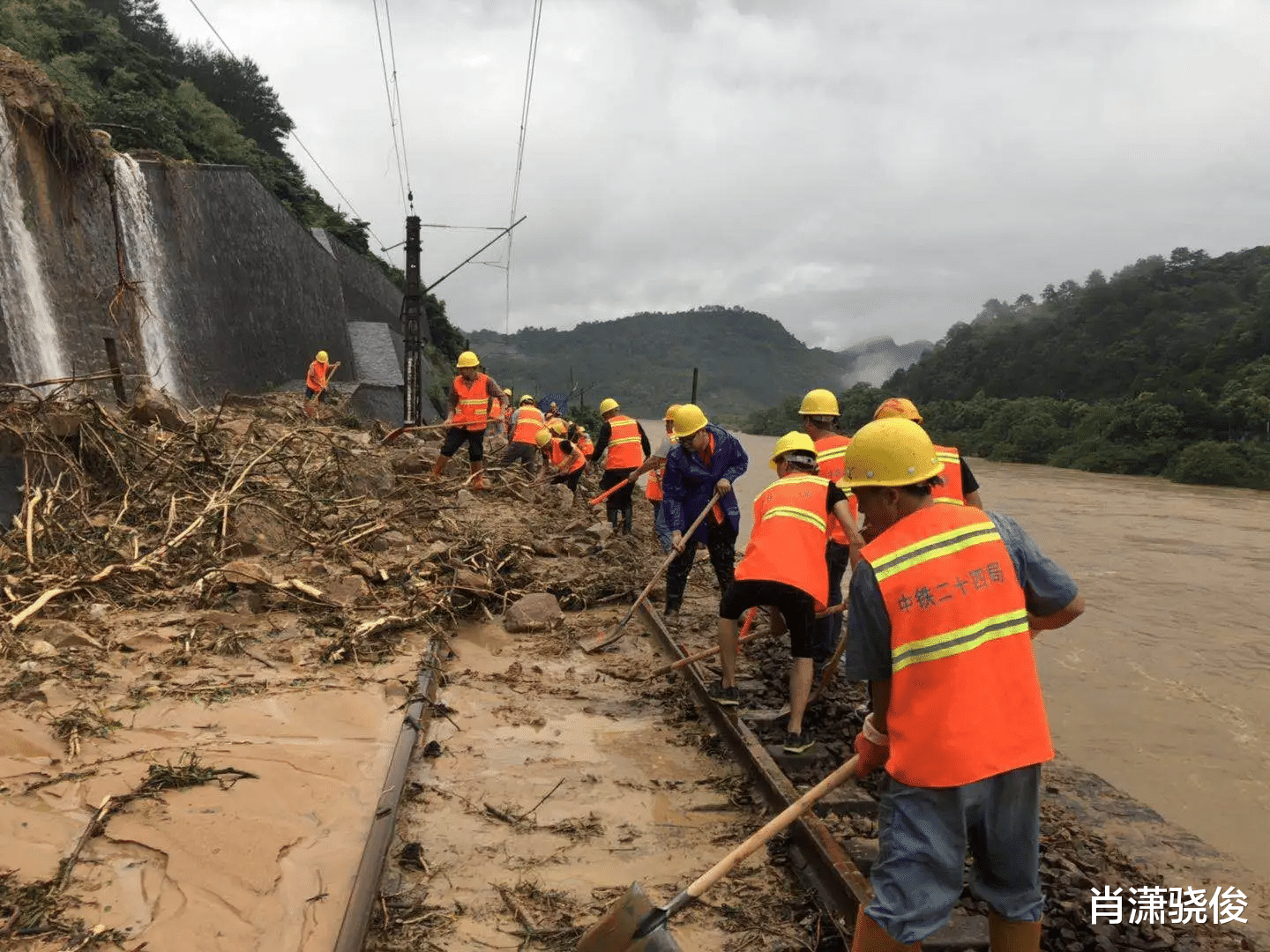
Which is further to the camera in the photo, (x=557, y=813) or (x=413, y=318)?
(x=413, y=318)

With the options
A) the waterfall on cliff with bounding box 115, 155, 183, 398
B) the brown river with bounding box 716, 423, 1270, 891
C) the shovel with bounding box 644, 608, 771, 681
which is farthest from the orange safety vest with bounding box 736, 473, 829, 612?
the waterfall on cliff with bounding box 115, 155, 183, 398

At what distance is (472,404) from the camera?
10984mm

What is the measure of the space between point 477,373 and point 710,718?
702cm

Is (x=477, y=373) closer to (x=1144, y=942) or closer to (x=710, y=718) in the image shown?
(x=710, y=718)

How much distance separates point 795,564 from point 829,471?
3.62 ft

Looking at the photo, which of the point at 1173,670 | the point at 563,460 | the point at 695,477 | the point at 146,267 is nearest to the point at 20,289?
the point at 146,267

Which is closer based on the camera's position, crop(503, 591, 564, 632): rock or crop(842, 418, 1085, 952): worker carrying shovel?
crop(842, 418, 1085, 952): worker carrying shovel

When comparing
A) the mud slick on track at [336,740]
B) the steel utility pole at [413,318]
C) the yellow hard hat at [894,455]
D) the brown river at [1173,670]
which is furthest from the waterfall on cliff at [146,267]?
the yellow hard hat at [894,455]

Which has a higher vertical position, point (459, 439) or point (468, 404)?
point (468, 404)

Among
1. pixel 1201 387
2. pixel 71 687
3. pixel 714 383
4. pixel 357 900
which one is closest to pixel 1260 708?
pixel 357 900

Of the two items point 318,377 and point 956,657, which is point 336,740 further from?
point 318,377

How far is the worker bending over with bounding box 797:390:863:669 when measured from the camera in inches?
215

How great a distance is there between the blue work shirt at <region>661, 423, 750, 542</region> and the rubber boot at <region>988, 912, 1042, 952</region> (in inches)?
165

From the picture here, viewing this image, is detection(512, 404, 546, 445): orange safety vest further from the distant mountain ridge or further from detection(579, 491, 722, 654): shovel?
the distant mountain ridge
